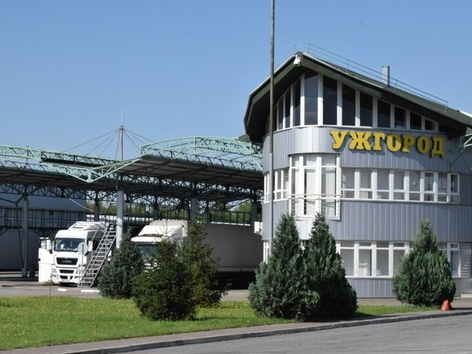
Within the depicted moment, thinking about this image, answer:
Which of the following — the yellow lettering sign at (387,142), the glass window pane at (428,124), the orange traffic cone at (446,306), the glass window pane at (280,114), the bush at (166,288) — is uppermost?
the glass window pane at (280,114)

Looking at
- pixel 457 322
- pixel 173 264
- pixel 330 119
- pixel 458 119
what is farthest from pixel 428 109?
pixel 173 264

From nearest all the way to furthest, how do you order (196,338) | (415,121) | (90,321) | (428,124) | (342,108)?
(196,338) → (90,321) → (342,108) → (415,121) → (428,124)

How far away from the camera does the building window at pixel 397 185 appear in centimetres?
4206

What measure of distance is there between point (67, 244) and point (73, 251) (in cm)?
78

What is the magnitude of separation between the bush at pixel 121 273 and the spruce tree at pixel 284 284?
1118 cm

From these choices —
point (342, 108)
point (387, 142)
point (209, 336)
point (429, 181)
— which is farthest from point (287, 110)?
point (209, 336)

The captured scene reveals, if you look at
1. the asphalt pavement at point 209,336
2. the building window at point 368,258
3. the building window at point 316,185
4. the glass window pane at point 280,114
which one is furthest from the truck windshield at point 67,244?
the asphalt pavement at point 209,336

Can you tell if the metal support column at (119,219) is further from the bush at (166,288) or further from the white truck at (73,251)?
the bush at (166,288)

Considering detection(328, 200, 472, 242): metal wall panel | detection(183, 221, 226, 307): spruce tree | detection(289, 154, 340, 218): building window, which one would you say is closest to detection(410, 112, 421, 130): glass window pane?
detection(328, 200, 472, 242): metal wall panel

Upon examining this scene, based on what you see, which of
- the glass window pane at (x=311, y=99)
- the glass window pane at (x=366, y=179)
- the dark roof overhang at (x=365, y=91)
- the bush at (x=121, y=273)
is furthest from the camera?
the glass window pane at (x=311, y=99)

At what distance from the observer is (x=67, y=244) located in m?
56.8

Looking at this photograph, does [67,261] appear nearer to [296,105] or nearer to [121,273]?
[121,273]

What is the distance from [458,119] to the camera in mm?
41781

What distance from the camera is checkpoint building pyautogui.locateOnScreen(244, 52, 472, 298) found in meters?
41.9
